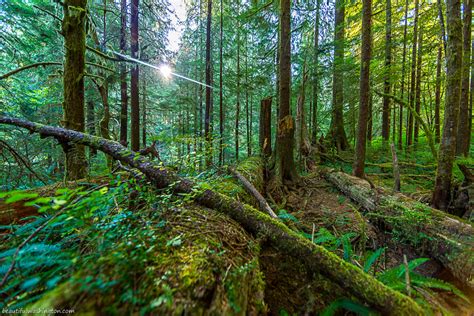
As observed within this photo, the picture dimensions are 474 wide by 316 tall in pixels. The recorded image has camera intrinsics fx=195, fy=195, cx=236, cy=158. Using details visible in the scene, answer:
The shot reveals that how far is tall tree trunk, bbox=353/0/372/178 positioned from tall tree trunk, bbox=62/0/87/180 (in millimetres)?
6939

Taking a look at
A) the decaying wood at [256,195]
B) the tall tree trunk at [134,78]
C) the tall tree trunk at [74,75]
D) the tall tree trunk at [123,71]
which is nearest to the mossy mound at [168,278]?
the decaying wood at [256,195]

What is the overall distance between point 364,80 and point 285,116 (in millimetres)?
2516

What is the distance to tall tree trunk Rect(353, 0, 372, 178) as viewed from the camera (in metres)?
5.66

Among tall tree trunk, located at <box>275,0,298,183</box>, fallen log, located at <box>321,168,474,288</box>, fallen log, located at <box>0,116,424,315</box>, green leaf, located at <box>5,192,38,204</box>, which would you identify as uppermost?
tall tree trunk, located at <box>275,0,298,183</box>

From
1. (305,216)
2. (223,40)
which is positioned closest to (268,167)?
(305,216)

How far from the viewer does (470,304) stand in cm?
215

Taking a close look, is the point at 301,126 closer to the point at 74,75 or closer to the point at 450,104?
the point at 450,104

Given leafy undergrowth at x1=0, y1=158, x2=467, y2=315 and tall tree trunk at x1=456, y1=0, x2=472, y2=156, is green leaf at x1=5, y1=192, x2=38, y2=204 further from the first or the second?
tall tree trunk at x1=456, y1=0, x2=472, y2=156

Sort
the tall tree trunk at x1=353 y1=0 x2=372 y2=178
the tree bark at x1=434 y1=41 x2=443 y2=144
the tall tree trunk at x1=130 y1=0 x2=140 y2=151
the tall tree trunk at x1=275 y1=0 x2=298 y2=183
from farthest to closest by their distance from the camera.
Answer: the tree bark at x1=434 y1=41 x2=443 y2=144, the tall tree trunk at x1=130 y1=0 x2=140 y2=151, the tall tree trunk at x1=275 y1=0 x2=298 y2=183, the tall tree trunk at x1=353 y1=0 x2=372 y2=178

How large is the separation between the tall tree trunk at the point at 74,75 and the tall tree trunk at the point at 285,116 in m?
4.85

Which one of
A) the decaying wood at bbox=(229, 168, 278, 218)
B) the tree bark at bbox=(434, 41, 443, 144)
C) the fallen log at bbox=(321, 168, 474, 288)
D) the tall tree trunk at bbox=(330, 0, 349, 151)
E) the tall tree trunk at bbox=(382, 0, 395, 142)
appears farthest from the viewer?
the tree bark at bbox=(434, 41, 443, 144)

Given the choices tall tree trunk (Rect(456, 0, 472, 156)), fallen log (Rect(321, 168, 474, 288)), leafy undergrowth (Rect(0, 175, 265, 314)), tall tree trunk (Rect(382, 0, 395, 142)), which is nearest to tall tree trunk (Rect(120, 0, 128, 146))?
leafy undergrowth (Rect(0, 175, 265, 314))

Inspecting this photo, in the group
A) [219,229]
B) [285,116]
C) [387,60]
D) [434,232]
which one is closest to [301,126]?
[285,116]

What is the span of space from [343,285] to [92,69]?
950cm
